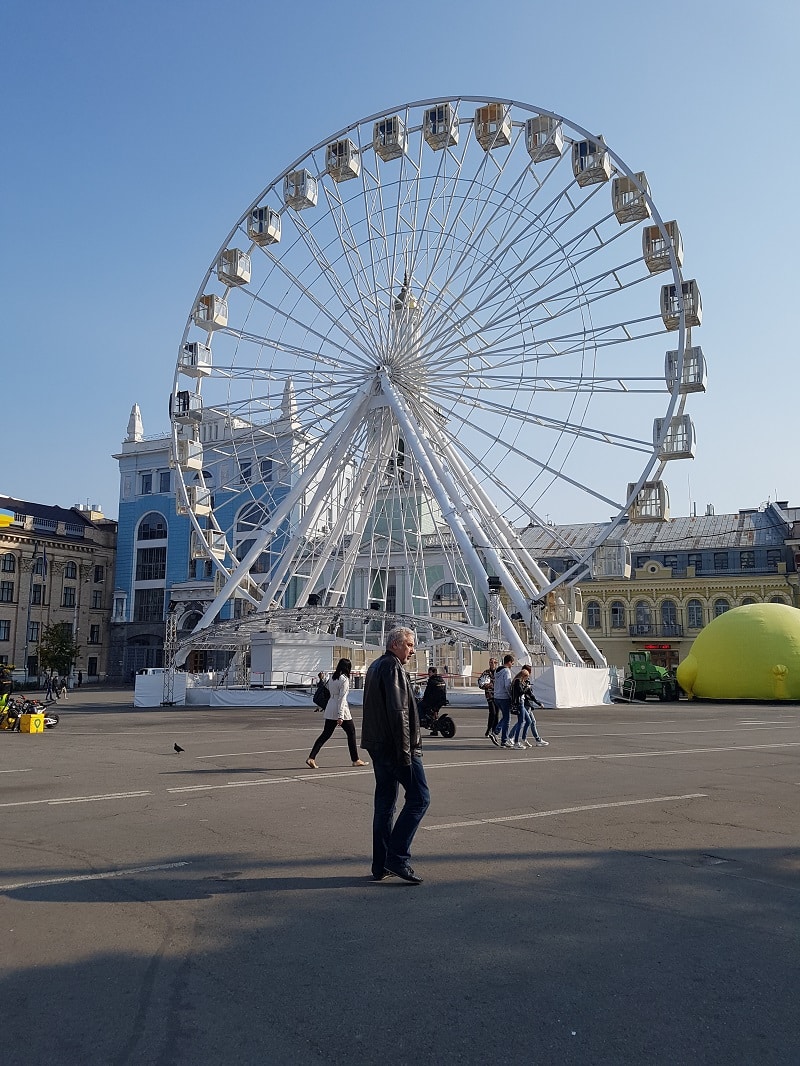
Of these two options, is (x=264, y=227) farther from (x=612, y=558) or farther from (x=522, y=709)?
(x=522, y=709)

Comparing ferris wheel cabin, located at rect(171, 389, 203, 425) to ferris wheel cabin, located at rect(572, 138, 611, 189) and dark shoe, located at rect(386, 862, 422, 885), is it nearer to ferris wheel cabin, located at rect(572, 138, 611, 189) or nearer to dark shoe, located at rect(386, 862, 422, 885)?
ferris wheel cabin, located at rect(572, 138, 611, 189)

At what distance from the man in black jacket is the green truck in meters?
39.3

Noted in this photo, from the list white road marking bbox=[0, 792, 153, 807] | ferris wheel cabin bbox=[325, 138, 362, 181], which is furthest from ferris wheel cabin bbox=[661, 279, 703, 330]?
white road marking bbox=[0, 792, 153, 807]

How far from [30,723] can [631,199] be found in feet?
81.1

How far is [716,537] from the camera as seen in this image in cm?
6469

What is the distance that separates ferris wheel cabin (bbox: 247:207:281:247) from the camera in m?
35.6

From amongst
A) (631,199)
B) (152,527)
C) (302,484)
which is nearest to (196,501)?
(302,484)

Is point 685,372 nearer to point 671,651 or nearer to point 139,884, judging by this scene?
point 139,884

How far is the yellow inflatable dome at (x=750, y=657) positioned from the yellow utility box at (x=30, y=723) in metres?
31.1

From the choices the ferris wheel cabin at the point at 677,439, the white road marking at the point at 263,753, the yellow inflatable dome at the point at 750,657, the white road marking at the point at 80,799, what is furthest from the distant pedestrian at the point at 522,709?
the yellow inflatable dome at the point at 750,657

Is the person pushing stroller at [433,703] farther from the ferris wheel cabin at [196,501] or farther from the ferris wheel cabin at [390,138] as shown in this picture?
the ferris wheel cabin at [390,138]

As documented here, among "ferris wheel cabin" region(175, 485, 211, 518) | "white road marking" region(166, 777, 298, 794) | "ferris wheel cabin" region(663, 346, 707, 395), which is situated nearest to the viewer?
"white road marking" region(166, 777, 298, 794)

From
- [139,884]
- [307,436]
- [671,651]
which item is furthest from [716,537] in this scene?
[139,884]

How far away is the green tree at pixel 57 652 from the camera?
61.0m
